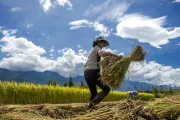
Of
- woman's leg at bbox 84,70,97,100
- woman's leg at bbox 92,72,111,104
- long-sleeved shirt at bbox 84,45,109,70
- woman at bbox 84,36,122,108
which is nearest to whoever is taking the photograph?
woman's leg at bbox 92,72,111,104

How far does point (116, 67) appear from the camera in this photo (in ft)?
23.3

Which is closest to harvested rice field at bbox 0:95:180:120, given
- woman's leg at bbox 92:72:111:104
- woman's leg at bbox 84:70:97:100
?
woman's leg at bbox 92:72:111:104

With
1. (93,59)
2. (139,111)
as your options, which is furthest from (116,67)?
(139,111)

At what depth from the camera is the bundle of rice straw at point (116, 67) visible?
6.92 metres

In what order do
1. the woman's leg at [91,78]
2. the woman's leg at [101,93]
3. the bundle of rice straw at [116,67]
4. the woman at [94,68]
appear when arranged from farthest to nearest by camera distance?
the woman's leg at [91,78]
the woman at [94,68]
the woman's leg at [101,93]
the bundle of rice straw at [116,67]

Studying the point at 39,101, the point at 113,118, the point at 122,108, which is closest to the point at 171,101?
the point at 122,108

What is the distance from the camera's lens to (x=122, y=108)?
354 centimetres

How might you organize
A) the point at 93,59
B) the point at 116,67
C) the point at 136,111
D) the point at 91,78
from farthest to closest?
1. the point at 93,59
2. the point at 91,78
3. the point at 116,67
4. the point at 136,111

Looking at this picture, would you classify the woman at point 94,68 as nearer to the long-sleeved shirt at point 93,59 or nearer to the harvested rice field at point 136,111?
the long-sleeved shirt at point 93,59

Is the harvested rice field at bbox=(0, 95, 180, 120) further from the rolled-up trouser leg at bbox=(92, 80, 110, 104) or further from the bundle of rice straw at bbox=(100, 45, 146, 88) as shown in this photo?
the rolled-up trouser leg at bbox=(92, 80, 110, 104)

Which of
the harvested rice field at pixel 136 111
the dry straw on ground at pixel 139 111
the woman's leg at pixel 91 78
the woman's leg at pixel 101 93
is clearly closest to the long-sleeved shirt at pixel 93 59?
the woman's leg at pixel 91 78

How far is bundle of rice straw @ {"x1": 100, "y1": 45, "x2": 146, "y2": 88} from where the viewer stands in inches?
272

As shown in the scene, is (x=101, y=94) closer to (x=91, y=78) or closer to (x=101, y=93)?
(x=101, y=93)

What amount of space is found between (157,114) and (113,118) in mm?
806
